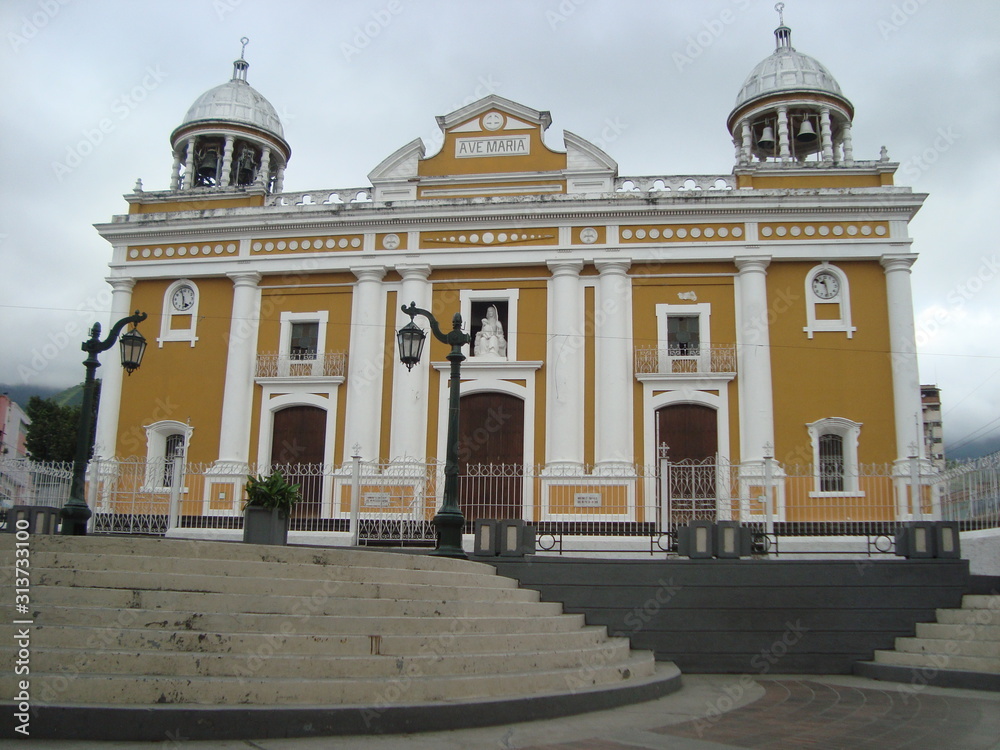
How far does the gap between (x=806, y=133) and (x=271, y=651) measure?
17.8m

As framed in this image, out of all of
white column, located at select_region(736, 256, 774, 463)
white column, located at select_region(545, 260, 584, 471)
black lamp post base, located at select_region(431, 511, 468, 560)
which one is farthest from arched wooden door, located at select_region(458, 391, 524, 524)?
black lamp post base, located at select_region(431, 511, 468, 560)

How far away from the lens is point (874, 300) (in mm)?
18578

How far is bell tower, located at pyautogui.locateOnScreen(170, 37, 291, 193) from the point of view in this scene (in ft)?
72.5

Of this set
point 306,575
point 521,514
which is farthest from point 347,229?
point 306,575

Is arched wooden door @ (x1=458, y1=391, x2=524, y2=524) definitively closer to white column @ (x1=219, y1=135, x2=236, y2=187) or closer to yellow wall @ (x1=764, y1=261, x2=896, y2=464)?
yellow wall @ (x1=764, y1=261, x2=896, y2=464)

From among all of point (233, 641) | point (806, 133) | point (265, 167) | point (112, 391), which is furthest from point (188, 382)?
point (806, 133)

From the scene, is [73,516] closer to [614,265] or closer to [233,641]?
[233,641]

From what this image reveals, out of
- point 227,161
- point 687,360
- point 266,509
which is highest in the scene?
point 227,161

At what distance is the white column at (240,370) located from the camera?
19.3 metres

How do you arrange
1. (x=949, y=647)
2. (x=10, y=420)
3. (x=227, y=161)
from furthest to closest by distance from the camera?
(x=10, y=420) → (x=227, y=161) → (x=949, y=647)

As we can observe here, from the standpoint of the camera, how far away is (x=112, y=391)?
20.2 meters

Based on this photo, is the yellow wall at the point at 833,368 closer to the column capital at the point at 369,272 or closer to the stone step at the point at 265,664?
the column capital at the point at 369,272

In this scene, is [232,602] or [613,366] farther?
[613,366]

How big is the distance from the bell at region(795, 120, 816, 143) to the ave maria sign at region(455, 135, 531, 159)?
20.8 ft
